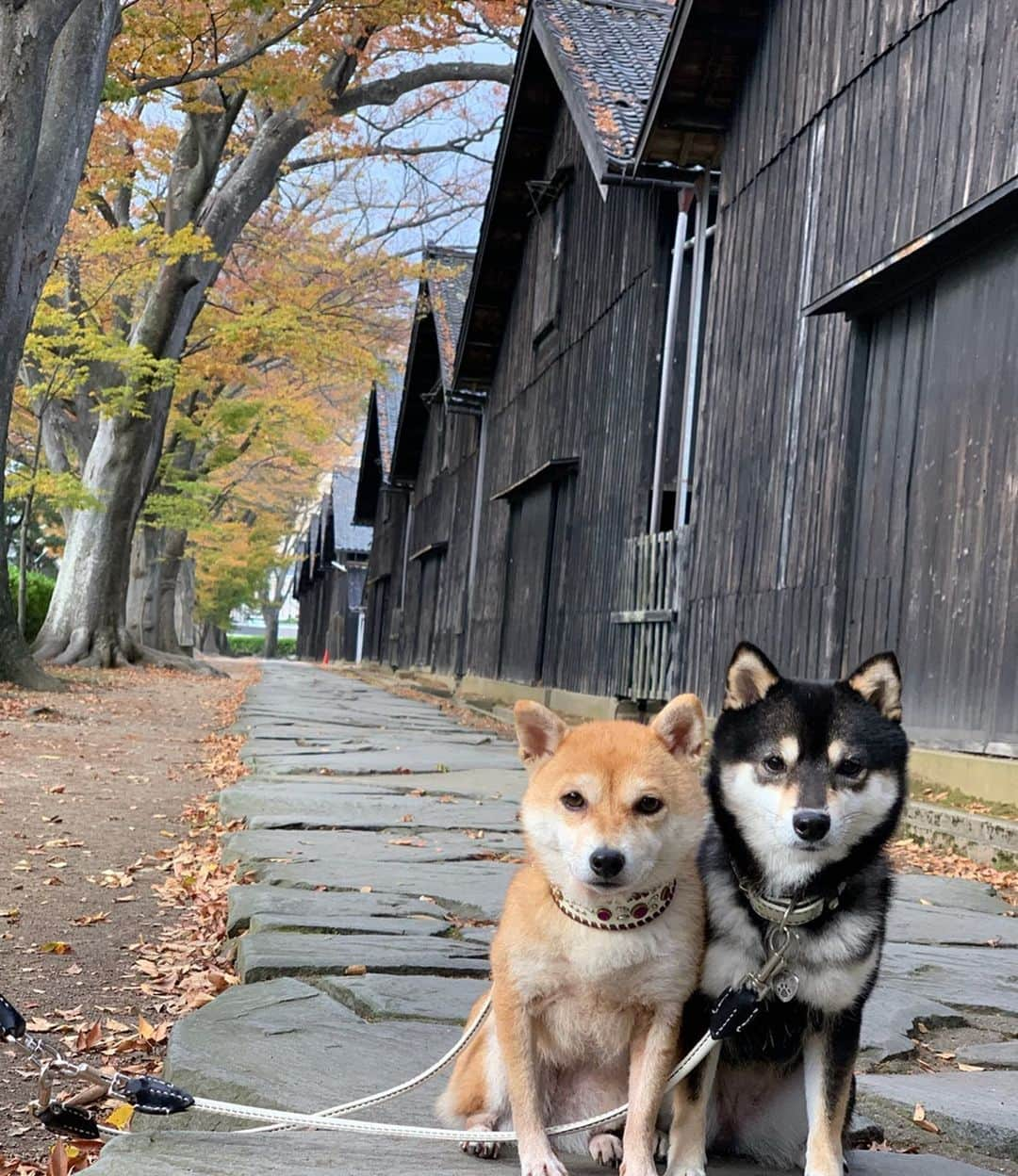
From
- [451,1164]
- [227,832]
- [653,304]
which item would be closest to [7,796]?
[227,832]

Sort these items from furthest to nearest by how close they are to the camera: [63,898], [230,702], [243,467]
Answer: [243,467] → [230,702] → [63,898]

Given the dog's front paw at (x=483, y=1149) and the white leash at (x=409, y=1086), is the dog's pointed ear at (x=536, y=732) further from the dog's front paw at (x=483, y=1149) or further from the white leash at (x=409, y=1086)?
the dog's front paw at (x=483, y=1149)

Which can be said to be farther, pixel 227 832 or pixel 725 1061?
pixel 227 832

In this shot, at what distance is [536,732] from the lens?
2.84 m

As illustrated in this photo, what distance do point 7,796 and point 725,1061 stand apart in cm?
706

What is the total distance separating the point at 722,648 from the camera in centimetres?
1080

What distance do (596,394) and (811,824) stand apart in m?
13.4

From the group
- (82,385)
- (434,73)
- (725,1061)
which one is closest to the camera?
(725,1061)

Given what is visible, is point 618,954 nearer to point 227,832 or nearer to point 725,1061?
point 725,1061

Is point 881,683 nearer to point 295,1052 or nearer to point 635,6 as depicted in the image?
point 295,1052

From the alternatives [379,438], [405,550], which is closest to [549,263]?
[405,550]

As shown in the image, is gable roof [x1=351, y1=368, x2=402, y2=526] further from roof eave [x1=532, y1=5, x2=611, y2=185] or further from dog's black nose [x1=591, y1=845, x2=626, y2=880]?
dog's black nose [x1=591, y1=845, x2=626, y2=880]

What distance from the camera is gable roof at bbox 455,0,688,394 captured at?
12.9m

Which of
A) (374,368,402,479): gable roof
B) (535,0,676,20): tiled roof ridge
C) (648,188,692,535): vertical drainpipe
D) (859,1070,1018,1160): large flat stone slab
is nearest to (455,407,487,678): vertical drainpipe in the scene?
(535,0,676,20): tiled roof ridge
